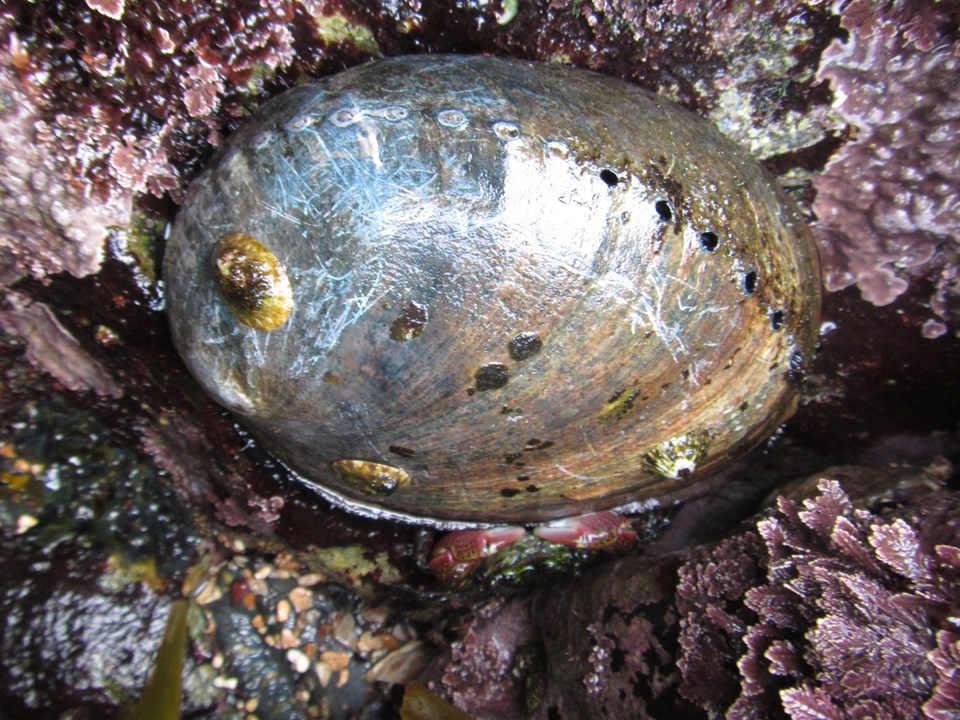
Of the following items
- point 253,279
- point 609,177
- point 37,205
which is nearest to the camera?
point 253,279

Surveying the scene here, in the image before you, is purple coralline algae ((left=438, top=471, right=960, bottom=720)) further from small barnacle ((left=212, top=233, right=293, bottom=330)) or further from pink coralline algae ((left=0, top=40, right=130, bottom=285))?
pink coralline algae ((left=0, top=40, right=130, bottom=285))

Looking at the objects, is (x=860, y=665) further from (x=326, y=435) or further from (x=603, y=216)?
(x=326, y=435)

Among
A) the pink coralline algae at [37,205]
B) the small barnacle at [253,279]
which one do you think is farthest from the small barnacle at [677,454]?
the pink coralline algae at [37,205]

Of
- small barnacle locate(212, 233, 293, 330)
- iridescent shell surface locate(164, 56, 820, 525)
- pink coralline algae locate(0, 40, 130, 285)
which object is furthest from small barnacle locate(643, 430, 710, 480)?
pink coralline algae locate(0, 40, 130, 285)

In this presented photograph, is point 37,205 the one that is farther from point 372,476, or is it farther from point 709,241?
point 709,241

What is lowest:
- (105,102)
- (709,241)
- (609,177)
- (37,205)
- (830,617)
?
(830,617)

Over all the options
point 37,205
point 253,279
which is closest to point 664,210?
point 253,279

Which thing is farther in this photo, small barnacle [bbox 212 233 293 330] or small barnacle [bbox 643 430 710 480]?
small barnacle [bbox 643 430 710 480]

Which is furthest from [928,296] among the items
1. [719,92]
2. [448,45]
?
[448,45]
